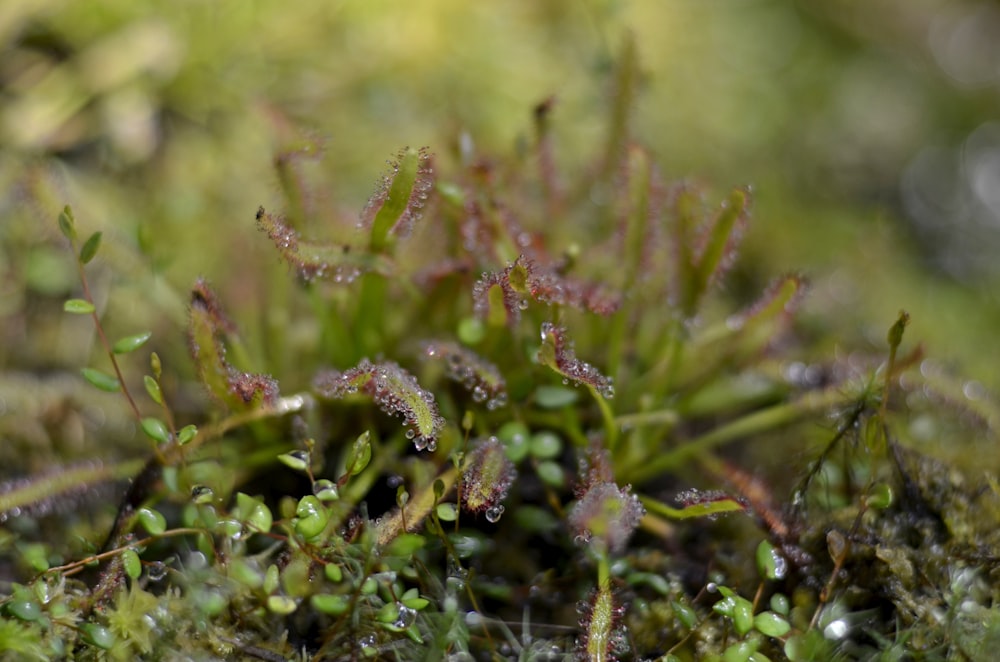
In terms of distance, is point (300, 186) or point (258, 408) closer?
point (258, 408)

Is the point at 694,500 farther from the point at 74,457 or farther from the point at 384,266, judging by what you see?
the point at 74,457

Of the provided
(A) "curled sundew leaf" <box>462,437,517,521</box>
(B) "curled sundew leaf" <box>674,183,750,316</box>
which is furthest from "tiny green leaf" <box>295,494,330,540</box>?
(B) "curled sundew leaf" <box>674,183,750,316</box>

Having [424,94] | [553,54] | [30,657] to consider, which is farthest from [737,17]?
A: [30,657]

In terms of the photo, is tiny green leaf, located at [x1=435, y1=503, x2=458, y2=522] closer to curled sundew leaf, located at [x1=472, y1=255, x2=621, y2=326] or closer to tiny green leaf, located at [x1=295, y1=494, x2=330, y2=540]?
tiny green leaf, located at [x1=295, y1=494, x2=330, y2=540]

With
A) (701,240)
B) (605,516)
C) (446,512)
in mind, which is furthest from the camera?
(701,240)

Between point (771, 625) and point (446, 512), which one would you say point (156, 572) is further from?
point (771, 625)

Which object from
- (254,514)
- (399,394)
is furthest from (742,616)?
(254,514)
